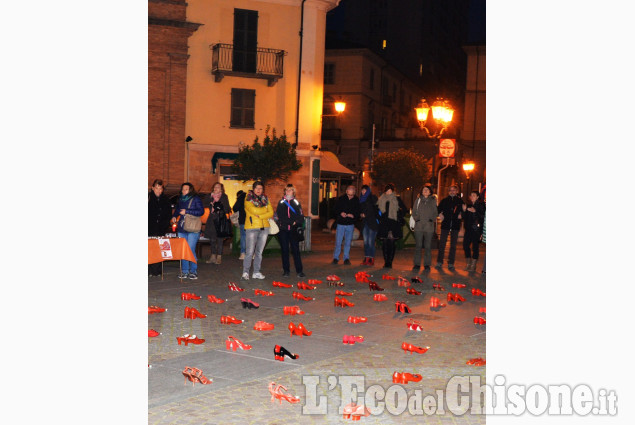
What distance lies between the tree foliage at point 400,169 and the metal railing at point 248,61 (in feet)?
50.0

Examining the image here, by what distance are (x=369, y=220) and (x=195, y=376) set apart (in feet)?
34.3

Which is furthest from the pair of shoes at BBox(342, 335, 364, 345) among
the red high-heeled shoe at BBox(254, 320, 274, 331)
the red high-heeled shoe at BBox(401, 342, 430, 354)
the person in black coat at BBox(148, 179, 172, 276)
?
the person in black coat at BBox(148, 179, 172, 276)

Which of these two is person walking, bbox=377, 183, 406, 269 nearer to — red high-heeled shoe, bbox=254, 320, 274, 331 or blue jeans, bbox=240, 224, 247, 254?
blue jeans, bbox=240, 224, 247, 254

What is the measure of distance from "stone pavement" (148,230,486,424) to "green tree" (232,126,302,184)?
12.5 meters

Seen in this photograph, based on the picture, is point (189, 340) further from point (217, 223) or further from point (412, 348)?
point (217, 223)

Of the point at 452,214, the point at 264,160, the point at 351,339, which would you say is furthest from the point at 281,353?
the point at 264,160

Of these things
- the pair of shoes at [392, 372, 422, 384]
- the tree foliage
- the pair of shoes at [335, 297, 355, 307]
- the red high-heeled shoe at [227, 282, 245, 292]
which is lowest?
the red high-heeled shoe at [227, 282, 245, 292]

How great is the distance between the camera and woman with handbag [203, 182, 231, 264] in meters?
15.7
